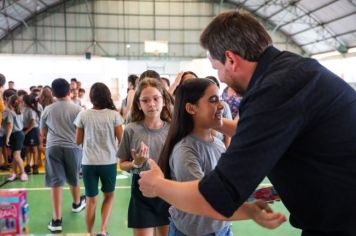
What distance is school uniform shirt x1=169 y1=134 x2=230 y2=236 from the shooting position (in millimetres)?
1673

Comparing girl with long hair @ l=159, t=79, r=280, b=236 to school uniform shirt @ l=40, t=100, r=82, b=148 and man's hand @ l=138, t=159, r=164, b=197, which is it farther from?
school uniform shirt @ l=40, t=100, r=82, b=148

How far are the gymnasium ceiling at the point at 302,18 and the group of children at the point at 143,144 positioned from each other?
13.8 meters

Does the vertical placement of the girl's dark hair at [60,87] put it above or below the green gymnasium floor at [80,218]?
above

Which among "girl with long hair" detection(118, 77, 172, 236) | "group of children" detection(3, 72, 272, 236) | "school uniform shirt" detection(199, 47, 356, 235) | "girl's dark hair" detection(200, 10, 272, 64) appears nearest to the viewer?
"school uniform shirt" detection(199, 47, 356, 235)

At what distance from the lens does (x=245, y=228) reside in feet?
13.4

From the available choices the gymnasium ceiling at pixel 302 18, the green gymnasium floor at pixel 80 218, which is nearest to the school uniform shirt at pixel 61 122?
the green gymnasium floor at pixel 80 218

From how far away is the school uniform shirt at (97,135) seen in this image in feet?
11.6

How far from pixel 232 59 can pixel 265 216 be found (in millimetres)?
526

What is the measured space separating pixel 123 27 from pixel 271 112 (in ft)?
68.0

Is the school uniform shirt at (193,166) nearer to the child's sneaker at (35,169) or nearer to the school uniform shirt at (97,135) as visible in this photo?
the school uniform shirt at (97,135)

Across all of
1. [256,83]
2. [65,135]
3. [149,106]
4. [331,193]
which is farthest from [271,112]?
[65,135]

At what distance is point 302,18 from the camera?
18.5 metres

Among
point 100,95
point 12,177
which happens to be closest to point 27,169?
point 12,177

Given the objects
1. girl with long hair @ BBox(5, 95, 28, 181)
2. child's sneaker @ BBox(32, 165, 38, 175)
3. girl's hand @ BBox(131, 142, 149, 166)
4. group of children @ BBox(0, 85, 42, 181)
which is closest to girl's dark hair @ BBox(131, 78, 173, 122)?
girl's hand @ BBox(131, 142, 149, 166)
